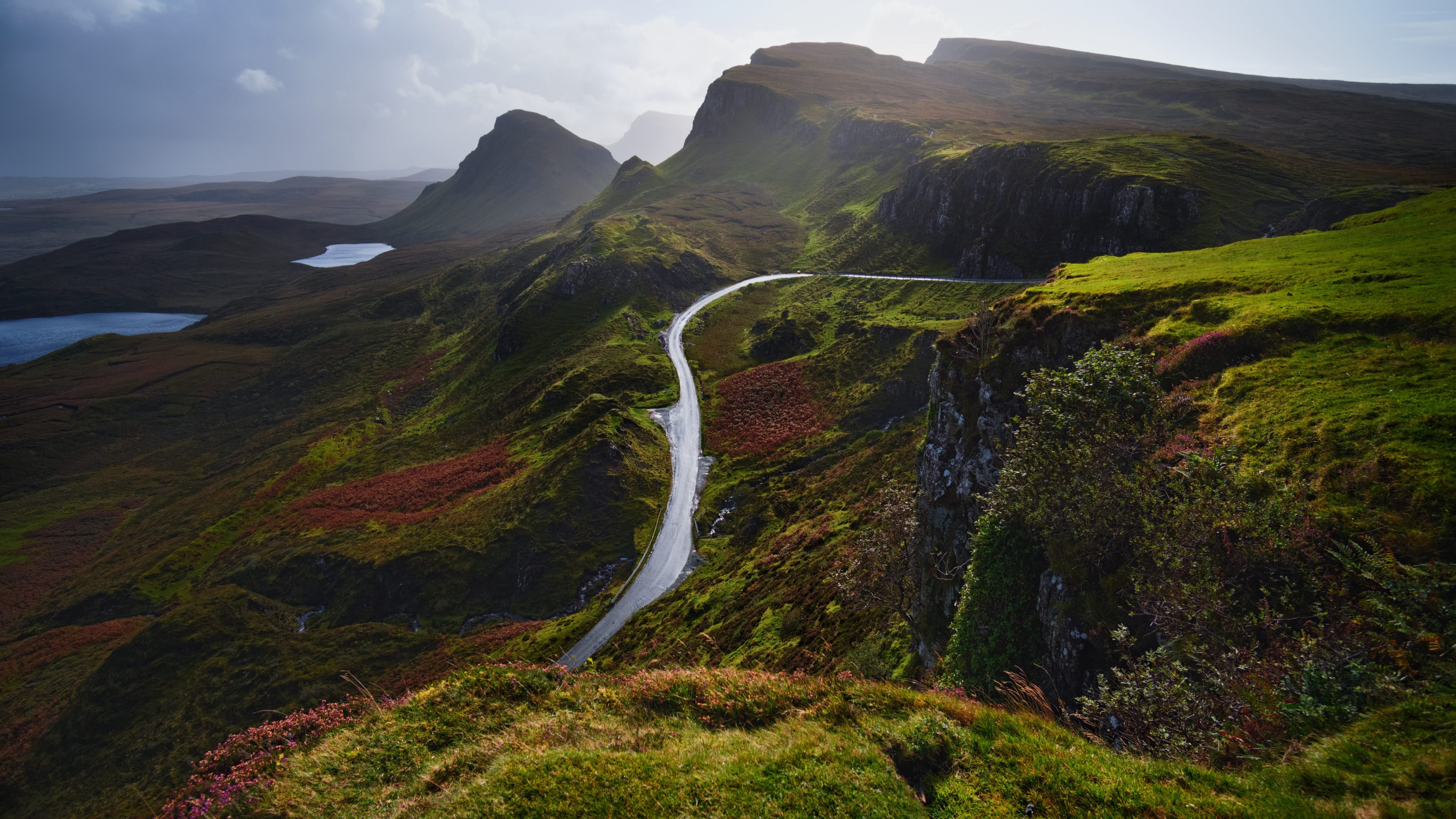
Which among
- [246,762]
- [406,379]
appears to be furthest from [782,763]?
[406,379]

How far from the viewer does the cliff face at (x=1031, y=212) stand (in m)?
74.7

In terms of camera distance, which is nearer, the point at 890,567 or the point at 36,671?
the point at 890,567

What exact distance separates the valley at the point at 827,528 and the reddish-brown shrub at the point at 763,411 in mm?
634

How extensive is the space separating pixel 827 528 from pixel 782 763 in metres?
32.9

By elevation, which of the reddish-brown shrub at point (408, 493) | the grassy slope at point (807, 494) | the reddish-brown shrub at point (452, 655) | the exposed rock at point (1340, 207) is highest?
the exposed rock at point (1340, 207)

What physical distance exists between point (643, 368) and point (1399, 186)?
105750 millimetres

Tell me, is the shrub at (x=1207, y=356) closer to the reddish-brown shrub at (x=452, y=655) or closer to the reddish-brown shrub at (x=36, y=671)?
the reddish-brown shrub at (x=452, y=655)

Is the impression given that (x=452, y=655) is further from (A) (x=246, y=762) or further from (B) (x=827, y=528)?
(A) (x=246, y=762)

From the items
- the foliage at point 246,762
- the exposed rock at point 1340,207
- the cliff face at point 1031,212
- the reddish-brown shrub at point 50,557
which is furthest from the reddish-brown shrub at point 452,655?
the exposed rock at point 1340,207

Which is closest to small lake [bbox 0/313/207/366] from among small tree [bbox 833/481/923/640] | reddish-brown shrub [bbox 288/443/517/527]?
reddish-brown shrub [bbox 288/443/517/527]

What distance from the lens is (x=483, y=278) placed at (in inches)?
6339

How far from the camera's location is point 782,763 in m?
10.3

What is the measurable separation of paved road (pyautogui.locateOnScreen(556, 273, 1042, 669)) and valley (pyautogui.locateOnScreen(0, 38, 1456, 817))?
454mm

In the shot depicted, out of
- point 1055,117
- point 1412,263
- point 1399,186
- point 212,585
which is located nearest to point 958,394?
point 1412,263
